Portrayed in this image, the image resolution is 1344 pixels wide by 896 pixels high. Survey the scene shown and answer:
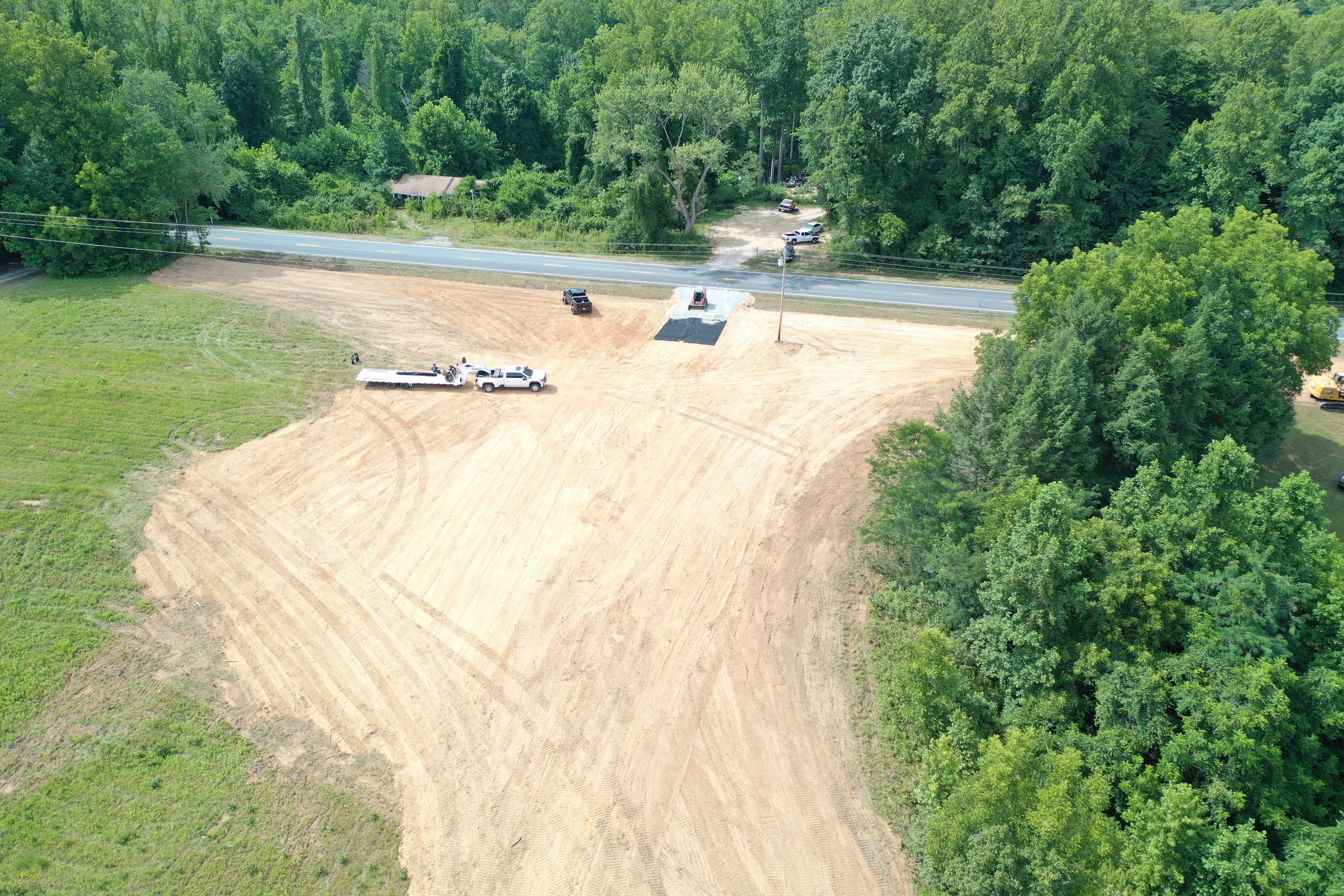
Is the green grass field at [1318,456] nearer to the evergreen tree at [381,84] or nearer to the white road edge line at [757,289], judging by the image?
the white road edge line at [757,289]

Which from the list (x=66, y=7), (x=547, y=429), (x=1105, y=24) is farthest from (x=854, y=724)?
(x=66, y=7)

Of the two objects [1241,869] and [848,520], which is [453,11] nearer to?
[848,520]

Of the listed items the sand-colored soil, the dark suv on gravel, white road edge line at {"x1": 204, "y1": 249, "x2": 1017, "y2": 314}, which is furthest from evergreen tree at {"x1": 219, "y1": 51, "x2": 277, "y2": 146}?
the sand-colored soil

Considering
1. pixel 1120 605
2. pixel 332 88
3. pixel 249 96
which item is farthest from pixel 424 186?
pixel 1120 605

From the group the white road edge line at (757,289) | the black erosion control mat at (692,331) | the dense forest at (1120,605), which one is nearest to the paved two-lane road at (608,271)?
the white road edge line at (757,289)

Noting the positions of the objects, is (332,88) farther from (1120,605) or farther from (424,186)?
(1120,605)

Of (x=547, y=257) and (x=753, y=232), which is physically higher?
(x=753, y=232)

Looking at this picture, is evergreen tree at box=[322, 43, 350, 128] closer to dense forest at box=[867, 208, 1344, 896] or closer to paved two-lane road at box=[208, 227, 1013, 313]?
paved two-lane road at box=[208, 227, 1013, 313]
